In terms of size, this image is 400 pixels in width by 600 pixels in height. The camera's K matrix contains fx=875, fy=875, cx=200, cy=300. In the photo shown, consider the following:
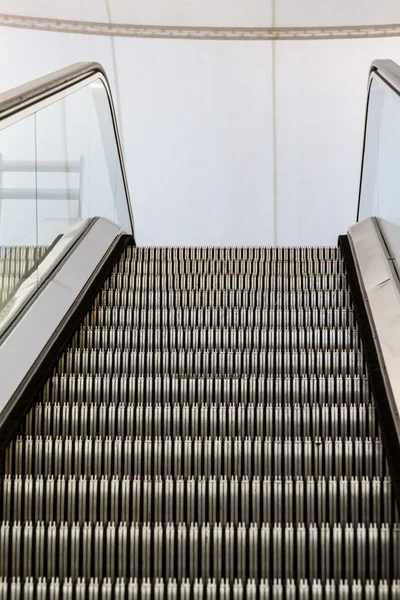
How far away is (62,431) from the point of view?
3295 millimetres

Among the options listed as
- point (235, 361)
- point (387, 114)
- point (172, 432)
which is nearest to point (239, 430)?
point (172, 432)

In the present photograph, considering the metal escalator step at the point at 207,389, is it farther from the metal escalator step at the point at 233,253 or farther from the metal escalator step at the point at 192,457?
the metal escalator step at the point at 233,253

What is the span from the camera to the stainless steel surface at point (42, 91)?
3594 mm

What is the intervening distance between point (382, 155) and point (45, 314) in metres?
2.53

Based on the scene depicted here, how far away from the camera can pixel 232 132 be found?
1295 centimetres

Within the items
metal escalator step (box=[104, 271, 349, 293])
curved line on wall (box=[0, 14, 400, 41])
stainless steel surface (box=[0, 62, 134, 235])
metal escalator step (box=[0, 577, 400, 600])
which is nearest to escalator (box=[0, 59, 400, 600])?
metal escalator step (box=[0, 577, 400, 600])

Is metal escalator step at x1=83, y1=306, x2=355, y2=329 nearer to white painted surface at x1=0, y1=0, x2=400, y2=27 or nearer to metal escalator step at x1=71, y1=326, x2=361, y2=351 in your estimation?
metal escalator step at x1=71, y1=326, x2=361, y2=351

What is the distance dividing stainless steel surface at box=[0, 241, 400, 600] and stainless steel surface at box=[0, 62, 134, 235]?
3.47 feet

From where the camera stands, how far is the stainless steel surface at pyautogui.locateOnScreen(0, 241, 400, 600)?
2.75m

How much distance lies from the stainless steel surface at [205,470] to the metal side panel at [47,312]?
12cm

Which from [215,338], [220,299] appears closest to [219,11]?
[220,299]

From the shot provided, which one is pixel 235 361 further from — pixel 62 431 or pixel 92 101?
pixel 92 101

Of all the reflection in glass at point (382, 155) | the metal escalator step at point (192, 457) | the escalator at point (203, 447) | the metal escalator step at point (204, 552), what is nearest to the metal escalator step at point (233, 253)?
the reflection in glass at point (382, 155)

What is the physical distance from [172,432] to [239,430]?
26cm
